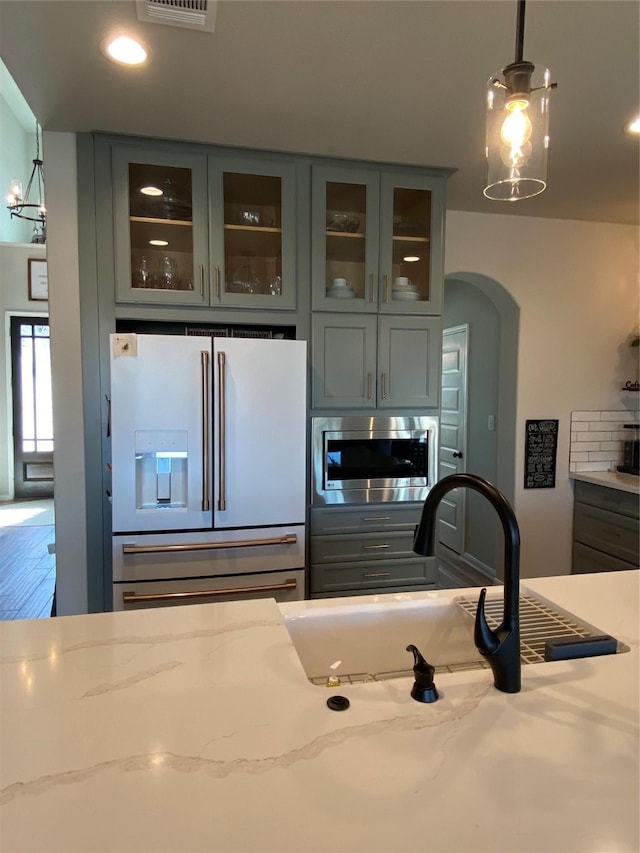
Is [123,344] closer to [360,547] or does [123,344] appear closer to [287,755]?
[360,547]

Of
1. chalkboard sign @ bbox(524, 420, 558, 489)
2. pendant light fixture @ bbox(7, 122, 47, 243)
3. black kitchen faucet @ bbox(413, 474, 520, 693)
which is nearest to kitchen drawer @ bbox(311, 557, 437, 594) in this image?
chalkboard sign @ bbox(524, 420, 558, 489)

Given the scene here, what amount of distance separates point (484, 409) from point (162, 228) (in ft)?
8.21

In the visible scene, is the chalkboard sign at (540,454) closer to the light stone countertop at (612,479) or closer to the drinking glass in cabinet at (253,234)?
the light stone countertop at (612,479)

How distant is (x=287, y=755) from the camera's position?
0.73 m

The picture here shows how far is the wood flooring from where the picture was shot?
10.9 ft

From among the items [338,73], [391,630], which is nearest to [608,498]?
[391,630]

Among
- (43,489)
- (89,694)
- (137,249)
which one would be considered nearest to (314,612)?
(89,694)

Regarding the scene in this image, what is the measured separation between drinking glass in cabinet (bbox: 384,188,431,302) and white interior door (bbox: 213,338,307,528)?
2.46ft

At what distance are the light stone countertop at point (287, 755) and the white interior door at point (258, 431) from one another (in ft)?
3.97

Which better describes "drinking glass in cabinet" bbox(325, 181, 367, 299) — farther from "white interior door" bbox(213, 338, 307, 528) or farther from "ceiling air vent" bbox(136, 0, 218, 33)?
"ceiling air vent" bbox(136, 0, 218, 33)

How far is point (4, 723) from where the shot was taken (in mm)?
800

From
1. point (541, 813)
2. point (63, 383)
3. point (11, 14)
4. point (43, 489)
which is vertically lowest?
point (43, 489)

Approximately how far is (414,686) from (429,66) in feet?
6.31

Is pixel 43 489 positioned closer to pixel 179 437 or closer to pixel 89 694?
pixel 179 437
